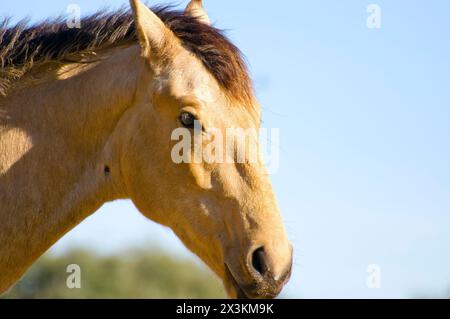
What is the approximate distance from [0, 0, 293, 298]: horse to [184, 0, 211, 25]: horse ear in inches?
24.3

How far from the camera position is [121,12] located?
6480 millimetres

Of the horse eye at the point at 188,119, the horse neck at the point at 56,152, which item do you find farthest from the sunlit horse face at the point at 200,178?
the horse neck at the point at 56,152

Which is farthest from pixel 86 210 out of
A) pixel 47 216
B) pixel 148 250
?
pixel 148 250

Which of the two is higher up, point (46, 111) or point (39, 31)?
point (39, 31)

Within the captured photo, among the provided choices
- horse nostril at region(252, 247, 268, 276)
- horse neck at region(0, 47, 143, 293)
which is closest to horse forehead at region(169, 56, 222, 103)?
horse neck at region(0, 47, 143, 293)

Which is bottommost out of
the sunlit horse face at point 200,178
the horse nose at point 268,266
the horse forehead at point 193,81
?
the horse nose at point 268,266

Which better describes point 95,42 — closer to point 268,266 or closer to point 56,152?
point 56,152

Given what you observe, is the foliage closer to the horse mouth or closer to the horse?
the horse

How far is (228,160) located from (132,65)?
1169mm

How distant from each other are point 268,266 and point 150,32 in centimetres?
208

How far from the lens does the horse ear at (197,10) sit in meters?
7.05

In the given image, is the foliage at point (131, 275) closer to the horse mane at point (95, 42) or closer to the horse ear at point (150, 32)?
the horse mane at point (95, 42)

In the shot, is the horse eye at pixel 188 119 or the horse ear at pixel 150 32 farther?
the horse ear at pixel 150 32
